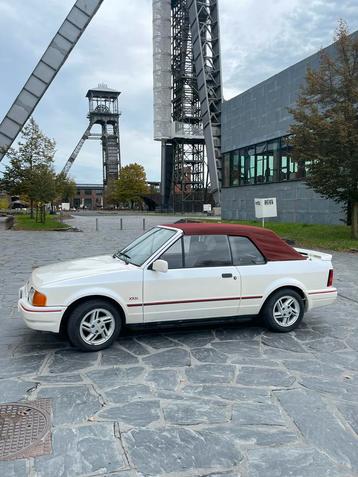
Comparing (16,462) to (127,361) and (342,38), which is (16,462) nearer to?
(127,361)

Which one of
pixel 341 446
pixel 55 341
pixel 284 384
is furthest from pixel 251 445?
pixel 55 341

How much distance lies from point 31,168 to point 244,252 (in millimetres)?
29247

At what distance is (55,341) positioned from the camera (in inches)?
217

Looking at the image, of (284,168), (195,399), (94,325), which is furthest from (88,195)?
(195,399)

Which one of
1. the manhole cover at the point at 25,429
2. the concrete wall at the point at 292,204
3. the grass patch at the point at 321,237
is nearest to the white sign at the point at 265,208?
the grass patch at the point at 321,237

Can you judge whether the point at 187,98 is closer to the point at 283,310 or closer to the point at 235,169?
the point at 235,169

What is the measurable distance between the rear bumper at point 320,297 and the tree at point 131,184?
3542 inches

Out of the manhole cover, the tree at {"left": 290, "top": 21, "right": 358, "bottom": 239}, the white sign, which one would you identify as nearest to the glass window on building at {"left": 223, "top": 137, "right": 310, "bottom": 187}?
the tree at {"left": 290, "top": 21, "right": 358, "bottom": 239}

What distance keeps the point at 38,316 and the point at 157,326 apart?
4.86 ft

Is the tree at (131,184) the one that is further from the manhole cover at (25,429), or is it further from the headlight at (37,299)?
the manhole cover at (25,429)

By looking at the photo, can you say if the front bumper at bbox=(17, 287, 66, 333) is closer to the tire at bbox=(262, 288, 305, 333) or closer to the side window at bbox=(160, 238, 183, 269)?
the side window at bbox=(160, 238, 183, 269)

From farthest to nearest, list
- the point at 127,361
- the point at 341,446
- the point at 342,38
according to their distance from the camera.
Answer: the point at 342,38
the point at 127,361
the point at 341,446

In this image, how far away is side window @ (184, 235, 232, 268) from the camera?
5.54 meters

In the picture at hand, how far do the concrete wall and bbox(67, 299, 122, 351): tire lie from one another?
1724 centimetres
